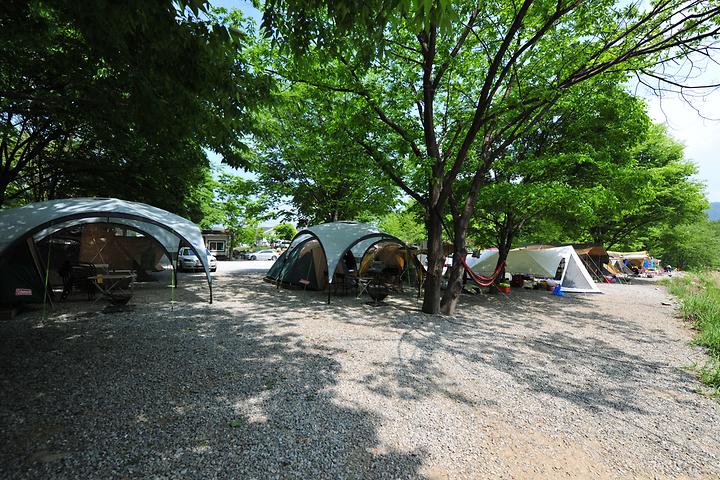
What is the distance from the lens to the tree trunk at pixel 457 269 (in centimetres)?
872

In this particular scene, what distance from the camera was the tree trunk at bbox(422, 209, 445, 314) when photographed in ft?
28.4

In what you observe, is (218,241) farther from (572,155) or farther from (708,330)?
(708,330)

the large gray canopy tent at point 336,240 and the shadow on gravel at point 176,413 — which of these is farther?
the large gray canopy tent at point 336,240

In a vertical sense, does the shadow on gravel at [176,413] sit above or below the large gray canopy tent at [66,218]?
below

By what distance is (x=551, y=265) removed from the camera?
1655 centimetres

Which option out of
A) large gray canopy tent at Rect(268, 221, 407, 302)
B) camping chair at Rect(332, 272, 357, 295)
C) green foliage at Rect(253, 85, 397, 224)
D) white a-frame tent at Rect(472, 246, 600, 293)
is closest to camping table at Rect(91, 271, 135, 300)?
large gray canopy tent at Rect(268, 221, 407, 302)

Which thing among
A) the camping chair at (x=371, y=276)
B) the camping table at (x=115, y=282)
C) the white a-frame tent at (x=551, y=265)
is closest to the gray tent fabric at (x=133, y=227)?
the camping table at (x=115, y=282)

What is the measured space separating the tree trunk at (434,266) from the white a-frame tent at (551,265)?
9852 mm

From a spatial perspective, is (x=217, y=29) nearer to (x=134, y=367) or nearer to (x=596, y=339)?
(x=134, y=367)

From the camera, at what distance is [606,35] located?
7.50 m

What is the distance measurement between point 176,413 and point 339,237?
8108mm

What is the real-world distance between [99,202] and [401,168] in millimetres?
8145

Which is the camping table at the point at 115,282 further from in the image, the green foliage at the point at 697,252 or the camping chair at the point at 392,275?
the green foliage at the point at 697,252

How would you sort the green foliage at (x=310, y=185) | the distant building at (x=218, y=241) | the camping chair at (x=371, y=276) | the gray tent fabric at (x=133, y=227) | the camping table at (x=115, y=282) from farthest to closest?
the distant building at (x=218, y=241) → the green foliage at (x=310, y=185) → the camping chair at (x=371, y=276) → the gray tent fabric at (x=133, y=227) → the camping table at (x=115, y=282)
